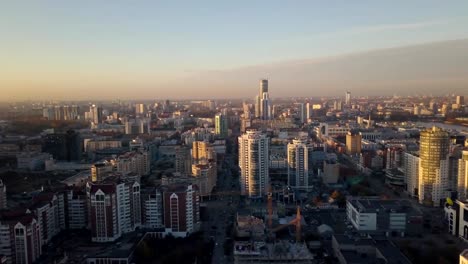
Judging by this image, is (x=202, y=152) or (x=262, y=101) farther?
(x=262, y=101)

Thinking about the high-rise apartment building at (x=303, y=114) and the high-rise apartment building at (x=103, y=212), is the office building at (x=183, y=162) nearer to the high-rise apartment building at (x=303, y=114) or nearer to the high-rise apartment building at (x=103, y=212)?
the high-rise apartment building at (x=103, y=212)

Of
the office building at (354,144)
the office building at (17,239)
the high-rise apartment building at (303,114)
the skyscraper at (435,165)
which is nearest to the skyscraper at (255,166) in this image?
the skyscraper at (435,165)

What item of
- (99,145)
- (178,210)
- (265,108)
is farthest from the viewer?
(265,108)

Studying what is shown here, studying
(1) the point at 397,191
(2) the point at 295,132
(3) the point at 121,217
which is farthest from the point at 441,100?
(3) the point at 121,217

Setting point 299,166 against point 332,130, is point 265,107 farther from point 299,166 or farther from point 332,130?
point 299,166

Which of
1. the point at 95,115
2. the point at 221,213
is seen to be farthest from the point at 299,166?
the point at 95,115

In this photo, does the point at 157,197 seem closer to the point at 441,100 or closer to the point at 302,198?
the point at 302,198

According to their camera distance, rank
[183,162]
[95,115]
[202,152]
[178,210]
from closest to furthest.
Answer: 1. [178,210]
2. [183,162]
3. [202,152]
4. [95,115]
